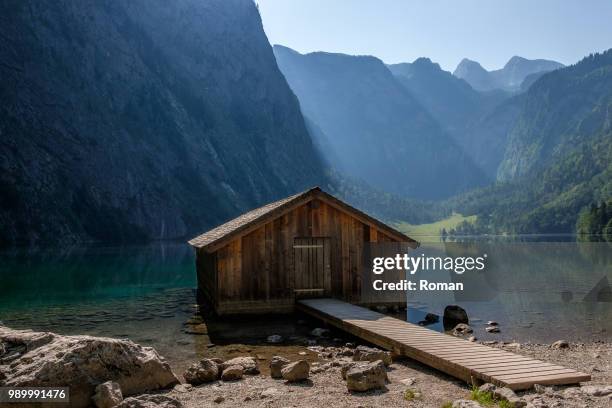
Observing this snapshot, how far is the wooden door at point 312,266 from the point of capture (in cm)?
1967

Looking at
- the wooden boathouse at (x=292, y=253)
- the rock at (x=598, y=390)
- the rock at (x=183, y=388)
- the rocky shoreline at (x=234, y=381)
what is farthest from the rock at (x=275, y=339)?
the rock at (x=598, y=390)

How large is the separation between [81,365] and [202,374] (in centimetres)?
242

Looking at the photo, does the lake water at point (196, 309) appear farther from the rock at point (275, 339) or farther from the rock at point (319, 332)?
the rock at point (319, 332)

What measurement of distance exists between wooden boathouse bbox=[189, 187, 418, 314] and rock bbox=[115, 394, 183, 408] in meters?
10.2

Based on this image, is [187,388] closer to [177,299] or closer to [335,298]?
[335,298]

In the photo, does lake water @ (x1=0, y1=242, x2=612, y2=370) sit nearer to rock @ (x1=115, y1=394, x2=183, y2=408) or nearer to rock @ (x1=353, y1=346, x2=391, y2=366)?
rock @ (x1=353, y1=346, x2=391, y2=366)

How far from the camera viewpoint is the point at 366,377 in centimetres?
962

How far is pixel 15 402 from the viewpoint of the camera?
8.61 meters

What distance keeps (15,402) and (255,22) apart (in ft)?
590

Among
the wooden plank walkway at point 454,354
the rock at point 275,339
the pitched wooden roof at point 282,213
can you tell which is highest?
the pitched wooden roof at point 282,213

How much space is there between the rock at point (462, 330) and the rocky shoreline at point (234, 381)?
6.33 metres

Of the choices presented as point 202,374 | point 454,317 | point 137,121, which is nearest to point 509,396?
point 202,374

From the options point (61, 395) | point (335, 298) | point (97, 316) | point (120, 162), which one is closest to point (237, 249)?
point (335, 298)

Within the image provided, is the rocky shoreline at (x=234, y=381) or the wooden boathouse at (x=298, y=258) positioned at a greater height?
the wooden boathouse at (x=298, y=258)
